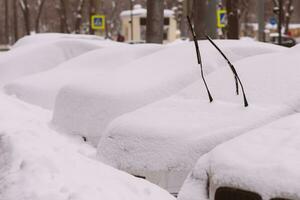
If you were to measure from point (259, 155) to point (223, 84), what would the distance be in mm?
2140

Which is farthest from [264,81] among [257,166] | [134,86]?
[257,166]

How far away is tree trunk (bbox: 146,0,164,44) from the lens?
52.0 ft

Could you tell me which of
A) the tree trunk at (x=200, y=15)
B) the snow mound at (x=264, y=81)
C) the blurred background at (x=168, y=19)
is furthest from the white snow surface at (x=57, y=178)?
the tree trunk at (x=200, y=15)

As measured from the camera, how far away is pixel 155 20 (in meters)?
16.0

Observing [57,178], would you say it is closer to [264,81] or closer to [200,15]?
[264,81]

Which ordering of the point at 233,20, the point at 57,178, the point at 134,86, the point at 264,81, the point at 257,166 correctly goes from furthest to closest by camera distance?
1. the point at 233,20
2. the point at 134,86
3. the point at 264,81
4. the point at 57,178
5. the point at 257,166

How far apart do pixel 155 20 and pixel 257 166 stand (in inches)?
510

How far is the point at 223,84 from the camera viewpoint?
5.50 metres

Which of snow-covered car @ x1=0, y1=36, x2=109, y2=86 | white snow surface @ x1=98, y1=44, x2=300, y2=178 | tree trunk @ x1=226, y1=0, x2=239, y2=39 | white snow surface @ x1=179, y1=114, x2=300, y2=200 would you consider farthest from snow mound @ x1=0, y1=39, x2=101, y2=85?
tree trunk @ x1=226, y1=0, x2=239, y2=39

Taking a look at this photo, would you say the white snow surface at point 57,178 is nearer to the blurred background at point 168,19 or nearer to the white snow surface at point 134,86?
the white snow surface at point 134,86

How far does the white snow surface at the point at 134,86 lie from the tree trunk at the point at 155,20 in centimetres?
862

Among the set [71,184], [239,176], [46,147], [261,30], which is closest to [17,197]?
[71,184]

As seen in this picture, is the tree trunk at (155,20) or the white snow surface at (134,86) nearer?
the white snow surface at (134,86)

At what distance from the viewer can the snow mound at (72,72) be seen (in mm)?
8750
